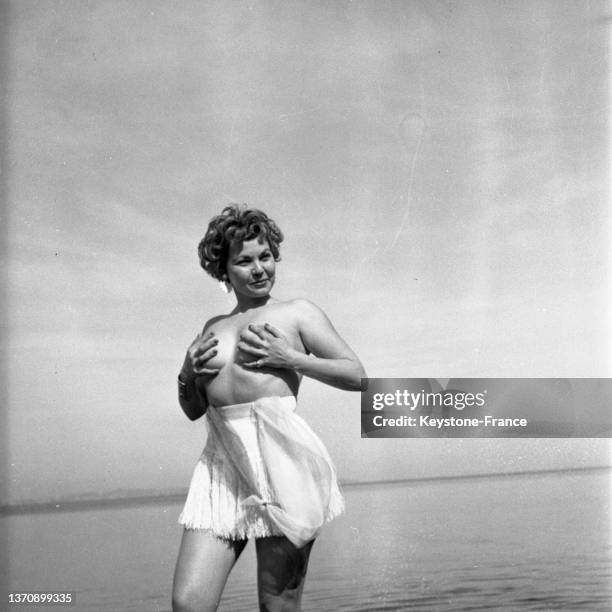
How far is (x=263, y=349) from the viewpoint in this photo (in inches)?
92.9

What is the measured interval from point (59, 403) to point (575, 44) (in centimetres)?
221

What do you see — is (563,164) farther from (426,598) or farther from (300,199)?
(426,598)

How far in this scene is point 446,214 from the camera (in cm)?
328

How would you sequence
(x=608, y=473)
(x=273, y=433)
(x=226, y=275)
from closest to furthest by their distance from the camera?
1. (x=273, y=433)
2. (x=226, y=275)
3. (x=608, y=473)

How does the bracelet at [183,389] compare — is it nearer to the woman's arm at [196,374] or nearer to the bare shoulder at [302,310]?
the woman's arm at [196,374]

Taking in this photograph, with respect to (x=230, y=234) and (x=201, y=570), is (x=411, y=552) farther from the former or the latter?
(x=230, y=234)

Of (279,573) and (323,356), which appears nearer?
(279,573)

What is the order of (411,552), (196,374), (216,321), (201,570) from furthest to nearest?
1. (411,552)
2. (216,321)
3. (196,374)
4. (201,570)

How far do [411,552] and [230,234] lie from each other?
1.53 metres

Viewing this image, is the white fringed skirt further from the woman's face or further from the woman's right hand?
the woman's face

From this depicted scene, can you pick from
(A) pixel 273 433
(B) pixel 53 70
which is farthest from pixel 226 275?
(B) pixel 53 70

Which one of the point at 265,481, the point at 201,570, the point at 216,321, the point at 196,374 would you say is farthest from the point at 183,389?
the point at 201,570

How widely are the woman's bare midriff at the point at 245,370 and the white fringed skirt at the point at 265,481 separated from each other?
28 mm

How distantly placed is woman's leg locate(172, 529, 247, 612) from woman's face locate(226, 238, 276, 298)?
0.64 meters
